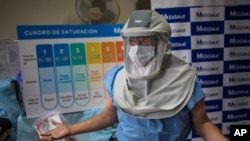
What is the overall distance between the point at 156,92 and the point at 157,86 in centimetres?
3

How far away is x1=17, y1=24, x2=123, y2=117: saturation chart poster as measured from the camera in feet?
4.82

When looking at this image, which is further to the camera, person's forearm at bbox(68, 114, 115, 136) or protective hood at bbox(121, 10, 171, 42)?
person's forearm at bbox(68, 114, 115, 136)

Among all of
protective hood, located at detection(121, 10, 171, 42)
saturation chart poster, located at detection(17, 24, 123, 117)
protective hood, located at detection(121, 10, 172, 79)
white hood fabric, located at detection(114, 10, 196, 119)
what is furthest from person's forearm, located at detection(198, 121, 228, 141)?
saturation chart poster, located at detection(17, 24, 123, 117)

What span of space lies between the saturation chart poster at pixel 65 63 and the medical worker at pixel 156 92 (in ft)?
1.92

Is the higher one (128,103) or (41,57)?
(41,57)

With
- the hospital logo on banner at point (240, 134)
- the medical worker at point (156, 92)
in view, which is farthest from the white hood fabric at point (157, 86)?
the hospital logo on banner at point (240, 134)

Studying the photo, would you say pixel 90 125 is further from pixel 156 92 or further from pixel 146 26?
pixel 146 26

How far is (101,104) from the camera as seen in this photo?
1.65 metres

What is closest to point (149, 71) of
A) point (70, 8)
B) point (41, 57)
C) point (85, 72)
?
point (85, 72)

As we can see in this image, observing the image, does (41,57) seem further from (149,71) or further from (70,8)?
(70,8)

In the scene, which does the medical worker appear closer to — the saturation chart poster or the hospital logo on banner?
the hospital logo on banner

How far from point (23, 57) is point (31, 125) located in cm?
43

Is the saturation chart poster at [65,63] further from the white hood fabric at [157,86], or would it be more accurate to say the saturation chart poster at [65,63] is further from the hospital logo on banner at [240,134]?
the hospital logo on banner at [240,134]

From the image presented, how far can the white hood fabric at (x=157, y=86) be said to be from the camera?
0.98 metres
